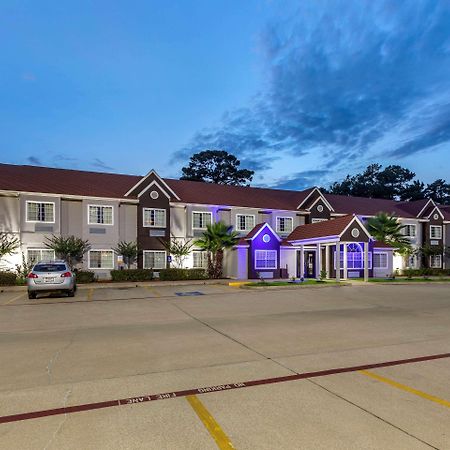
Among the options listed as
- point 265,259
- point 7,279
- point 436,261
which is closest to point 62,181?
point 7,279

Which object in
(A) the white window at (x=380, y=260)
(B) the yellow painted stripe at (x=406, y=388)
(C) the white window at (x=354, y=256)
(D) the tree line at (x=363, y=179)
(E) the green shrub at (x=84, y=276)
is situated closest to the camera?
(B) the yellow painted stripe at (x=406, y=388)

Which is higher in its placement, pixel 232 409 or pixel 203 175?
pixel 203 175

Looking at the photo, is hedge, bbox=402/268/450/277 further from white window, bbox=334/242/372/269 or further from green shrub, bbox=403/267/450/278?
white window, bbox=334/242/372/269

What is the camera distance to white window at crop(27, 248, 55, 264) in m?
27.6

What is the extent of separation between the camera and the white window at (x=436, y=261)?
42719 mm

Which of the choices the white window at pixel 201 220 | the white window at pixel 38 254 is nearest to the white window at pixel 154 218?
the white window at pixel 201 220

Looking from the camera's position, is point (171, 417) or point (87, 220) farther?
point (87, 220)

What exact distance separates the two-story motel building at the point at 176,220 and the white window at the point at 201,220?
8 centimetres

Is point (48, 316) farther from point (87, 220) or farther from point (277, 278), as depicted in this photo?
point (277, 278)

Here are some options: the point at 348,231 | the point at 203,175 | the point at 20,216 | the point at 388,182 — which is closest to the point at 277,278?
the point at 348,231

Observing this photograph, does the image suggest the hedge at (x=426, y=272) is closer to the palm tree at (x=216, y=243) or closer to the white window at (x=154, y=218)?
the palm tree at (x=216, y=243)

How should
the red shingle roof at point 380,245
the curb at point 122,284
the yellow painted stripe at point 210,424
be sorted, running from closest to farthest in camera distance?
1. the yellow painted stripe at point 210,424
2. the curb at point 122,284
3. the red shingle roof at point 380,245

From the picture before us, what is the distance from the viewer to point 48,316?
42.0 ft

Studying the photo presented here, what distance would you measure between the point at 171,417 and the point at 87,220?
26.6 m
